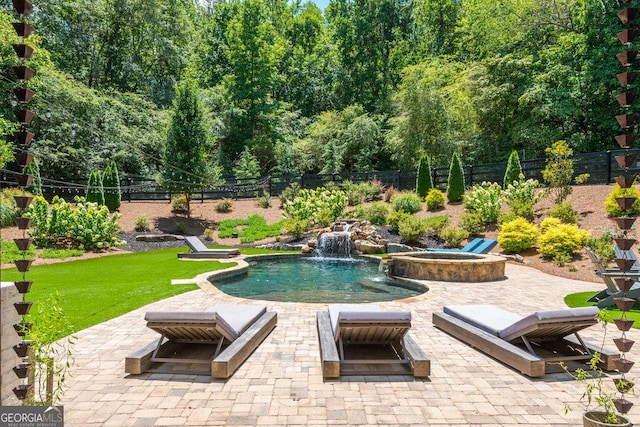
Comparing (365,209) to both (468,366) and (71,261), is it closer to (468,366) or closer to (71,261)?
(71,261)

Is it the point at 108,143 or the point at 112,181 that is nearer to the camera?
the point at 112,181

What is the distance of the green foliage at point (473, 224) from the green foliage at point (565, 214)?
2542 millimetres

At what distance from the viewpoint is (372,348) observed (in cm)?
459

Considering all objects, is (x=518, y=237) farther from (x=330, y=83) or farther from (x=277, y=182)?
(x=330, y=83)

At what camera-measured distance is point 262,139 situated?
1334 inches

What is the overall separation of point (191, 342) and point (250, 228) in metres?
16.1

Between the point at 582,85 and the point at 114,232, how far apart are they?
27.8m

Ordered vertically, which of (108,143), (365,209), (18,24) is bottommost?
(365,209)

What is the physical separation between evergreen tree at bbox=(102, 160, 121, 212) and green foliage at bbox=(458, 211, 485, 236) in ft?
62.8

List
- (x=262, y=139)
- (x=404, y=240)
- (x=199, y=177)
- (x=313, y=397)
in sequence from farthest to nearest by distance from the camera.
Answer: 1. (x=262, y=139)
2. (x=199, y=177)
3. (x=404, y=240)
4. (x=313, y=397)

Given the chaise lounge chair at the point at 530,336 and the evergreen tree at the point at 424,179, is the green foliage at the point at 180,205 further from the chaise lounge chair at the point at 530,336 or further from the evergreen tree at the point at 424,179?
the chaise lounge chair at the point at 530,336

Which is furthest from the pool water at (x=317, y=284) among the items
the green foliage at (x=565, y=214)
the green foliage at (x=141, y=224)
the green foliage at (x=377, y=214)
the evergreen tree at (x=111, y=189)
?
the evergreen tree at (x=111, y=189)

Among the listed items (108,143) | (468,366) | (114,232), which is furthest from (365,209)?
(108,143)

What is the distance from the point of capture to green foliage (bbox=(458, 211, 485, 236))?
15438 millimetres
